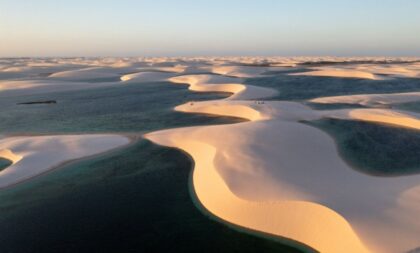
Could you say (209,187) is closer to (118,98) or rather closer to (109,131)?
(109,131)

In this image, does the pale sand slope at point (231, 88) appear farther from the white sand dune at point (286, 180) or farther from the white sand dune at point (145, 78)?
the white sand dune at point (286, 180)

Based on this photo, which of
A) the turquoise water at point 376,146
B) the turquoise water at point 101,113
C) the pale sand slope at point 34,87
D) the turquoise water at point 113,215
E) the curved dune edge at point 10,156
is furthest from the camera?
the pale sand slope at point 34,87

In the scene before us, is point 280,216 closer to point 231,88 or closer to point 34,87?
point 231,88

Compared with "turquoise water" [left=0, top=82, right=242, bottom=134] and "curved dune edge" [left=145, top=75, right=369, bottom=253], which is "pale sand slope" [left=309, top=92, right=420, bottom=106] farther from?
"curved dune edge" [left=145, top=75, right=369, bottom=253]

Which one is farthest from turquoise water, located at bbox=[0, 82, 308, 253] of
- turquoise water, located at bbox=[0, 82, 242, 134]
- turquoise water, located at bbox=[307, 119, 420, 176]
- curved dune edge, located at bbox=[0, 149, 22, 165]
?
turquoise water, located at bbox=[307, 119, 420, 176]

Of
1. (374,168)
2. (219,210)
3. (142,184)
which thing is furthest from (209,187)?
(374,168)

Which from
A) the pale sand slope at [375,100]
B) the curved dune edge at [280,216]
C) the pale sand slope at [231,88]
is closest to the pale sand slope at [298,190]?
the curved dune edge at [280,216]
